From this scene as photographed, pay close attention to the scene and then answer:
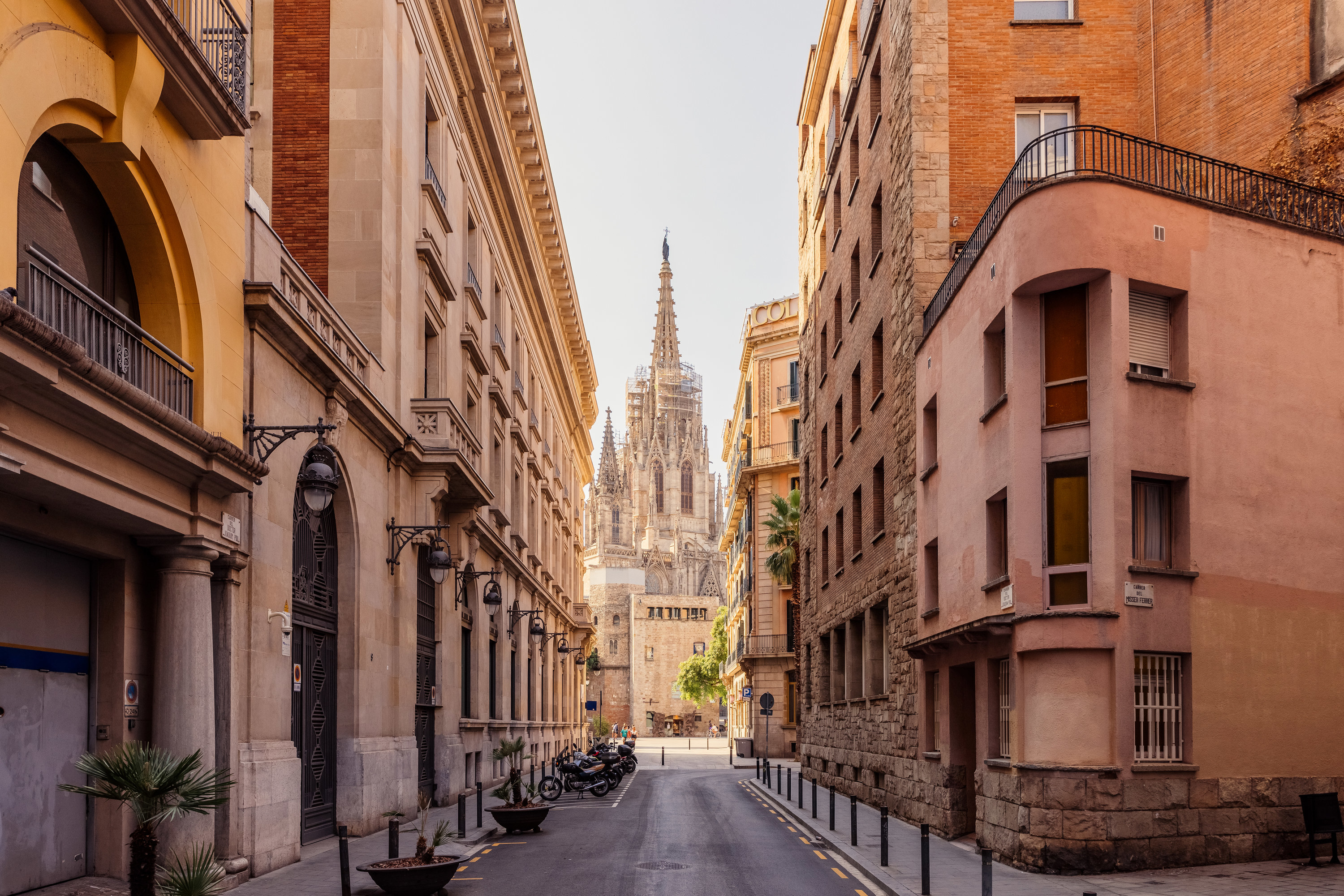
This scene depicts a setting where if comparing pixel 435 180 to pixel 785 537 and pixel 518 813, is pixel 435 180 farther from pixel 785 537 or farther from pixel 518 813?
pixel 785 537

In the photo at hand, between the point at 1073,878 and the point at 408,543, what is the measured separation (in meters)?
13.7

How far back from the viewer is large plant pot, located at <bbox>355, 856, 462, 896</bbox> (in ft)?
41.6

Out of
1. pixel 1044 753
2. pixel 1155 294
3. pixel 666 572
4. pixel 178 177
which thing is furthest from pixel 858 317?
pixel 666 572

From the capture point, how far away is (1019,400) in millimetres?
16906

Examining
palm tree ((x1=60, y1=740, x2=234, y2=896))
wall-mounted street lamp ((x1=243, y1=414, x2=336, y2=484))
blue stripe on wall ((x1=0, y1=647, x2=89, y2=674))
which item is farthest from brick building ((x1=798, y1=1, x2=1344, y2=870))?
blue stripe on wall ((x1=0, y1=647, x2=89, y2=674))

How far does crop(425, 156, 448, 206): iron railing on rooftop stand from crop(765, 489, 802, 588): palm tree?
94.5 feet

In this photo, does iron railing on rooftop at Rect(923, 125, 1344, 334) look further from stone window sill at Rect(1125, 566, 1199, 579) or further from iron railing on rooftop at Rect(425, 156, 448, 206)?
iron railing on rooftop at Rect(425, 156, 448, 206)

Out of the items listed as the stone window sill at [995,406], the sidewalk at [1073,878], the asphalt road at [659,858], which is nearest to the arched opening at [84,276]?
the asphalt road at [659,858]

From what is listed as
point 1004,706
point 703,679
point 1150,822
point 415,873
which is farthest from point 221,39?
point 703,679

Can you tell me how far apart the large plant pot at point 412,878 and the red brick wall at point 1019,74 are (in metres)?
16.1

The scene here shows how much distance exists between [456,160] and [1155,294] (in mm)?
18386

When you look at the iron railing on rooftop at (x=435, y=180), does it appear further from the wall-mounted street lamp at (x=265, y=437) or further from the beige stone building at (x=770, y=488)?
the beige stone building at (x=770, y=488)

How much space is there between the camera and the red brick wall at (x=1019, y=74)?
2395 cm

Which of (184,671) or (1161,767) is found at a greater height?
(184,671)
